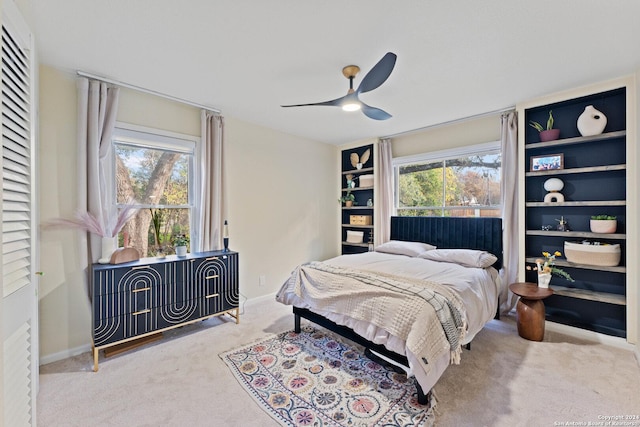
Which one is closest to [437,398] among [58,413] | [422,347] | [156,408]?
[422,347]

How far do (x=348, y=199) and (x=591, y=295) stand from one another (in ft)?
11.0

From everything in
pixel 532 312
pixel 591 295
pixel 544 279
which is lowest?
pixel 532 312

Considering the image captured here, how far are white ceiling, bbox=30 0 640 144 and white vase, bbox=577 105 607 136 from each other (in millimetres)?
301

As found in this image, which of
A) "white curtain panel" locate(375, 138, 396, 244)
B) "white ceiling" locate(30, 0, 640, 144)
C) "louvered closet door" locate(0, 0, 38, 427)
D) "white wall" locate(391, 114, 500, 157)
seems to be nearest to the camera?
"louvered closet door" locate(0, 0, 38, 427)

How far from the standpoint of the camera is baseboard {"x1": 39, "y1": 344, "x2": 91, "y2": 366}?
237 centimetres

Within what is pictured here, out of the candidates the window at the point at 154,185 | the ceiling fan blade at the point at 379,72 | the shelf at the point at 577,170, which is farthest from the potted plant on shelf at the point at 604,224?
the window at the point at 154,185

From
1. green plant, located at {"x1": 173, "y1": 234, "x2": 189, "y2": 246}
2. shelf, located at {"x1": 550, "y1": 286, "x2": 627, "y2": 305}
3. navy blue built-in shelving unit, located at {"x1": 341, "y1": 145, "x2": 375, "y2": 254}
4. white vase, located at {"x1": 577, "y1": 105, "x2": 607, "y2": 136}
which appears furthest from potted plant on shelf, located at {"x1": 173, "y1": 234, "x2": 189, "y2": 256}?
white vase, located at {"x1": 577, "y1": 105, "x2": 607, "y2": 136}

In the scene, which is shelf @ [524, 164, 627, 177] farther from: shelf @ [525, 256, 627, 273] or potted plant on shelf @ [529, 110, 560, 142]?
shelf @ [525, 256, 627, 273]

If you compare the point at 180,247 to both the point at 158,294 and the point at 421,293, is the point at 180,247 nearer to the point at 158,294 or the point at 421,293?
the point at 158,294

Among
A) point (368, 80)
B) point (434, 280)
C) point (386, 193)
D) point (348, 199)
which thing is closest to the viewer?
point (368, 80)

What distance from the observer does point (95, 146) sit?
8.36 feet

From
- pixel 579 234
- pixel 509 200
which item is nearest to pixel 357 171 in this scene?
pixel 509 200

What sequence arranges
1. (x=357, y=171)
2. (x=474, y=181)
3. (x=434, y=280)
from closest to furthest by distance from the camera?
1. (x=434, y=280)
2. (x=474, y=181)
3. (x=357, y=171)

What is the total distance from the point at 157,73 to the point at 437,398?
352 cm
